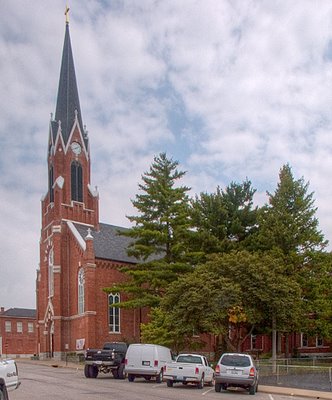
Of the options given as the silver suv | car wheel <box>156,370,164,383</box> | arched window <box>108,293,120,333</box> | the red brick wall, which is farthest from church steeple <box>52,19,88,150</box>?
the silver suv

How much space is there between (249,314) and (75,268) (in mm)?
27307

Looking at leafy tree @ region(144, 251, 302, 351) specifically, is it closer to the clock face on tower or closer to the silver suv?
the silver suv

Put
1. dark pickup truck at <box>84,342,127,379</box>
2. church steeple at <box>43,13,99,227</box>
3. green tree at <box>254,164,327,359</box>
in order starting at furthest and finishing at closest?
church steeple at <box>43,13,99,227</box>
green tree at <box>254,164,327,359</box>
dark pickup truck at <box>84,342,127,379</box>

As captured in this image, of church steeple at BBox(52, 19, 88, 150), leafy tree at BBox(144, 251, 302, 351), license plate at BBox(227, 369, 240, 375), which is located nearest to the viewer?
license plate at BBox(227, 369, 240, 375)

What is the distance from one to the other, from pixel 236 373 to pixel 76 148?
45662 millimetres

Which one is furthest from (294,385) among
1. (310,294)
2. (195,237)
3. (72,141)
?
(72,141)

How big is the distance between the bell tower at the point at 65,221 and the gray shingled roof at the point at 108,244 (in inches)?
37.9

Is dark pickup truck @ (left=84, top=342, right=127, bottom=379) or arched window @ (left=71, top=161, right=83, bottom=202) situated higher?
arched window @ (left=71, top=161, right=83, bottom=202)

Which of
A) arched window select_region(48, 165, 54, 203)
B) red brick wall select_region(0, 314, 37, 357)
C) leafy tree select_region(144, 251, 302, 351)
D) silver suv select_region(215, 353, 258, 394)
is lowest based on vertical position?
red brick wall select_region(0, 314, 37, 357)

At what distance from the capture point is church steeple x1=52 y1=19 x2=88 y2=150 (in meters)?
67.1

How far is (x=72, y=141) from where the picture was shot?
66250mm

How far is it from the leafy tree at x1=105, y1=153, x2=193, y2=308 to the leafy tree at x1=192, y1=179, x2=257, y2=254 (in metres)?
1.38

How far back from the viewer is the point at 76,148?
6656 cm

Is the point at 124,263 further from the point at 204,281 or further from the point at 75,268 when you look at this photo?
the point at 204,281
